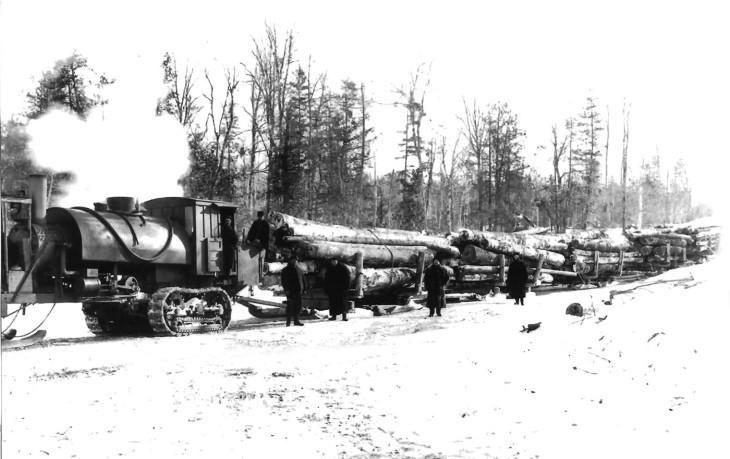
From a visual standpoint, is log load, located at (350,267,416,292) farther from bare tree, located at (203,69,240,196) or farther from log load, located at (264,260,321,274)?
bare tree, located at (203,69,240,196)

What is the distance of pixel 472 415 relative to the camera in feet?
18.6

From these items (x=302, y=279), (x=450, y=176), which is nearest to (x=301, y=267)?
(x=302, y=279)

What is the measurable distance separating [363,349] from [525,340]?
247cm

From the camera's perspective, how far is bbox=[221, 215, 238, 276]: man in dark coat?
540 inches

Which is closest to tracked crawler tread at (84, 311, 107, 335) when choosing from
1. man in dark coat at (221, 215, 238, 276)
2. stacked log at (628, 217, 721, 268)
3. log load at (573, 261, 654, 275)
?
man in dark coat at (221, 215, 238, 276)


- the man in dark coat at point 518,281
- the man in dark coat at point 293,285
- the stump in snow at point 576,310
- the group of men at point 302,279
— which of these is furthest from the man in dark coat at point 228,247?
the man in dark coat at point 518,281

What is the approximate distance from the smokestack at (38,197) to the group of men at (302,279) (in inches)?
157

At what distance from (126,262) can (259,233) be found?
325 centimetres

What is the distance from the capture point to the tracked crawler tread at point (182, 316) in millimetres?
11711

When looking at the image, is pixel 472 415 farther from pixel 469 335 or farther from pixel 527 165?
pixel 527 165

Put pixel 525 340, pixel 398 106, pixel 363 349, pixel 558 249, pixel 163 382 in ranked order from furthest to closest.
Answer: pixel 398 106 < pixel 558 249 < pixel 363 349 < pixel 525 340 < pixel 163 382

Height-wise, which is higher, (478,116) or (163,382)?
(478,116)

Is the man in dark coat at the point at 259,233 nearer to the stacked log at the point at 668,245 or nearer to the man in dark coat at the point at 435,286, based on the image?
the man in dark coat at the point at 435,286

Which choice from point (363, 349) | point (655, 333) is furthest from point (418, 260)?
point (655, 333)
